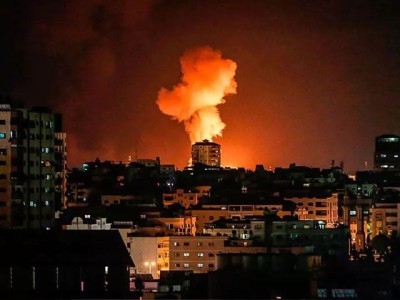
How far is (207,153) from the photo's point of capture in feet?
153

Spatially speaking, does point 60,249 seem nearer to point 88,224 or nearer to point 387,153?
point 88,224

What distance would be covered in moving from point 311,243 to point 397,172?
23.5 metres

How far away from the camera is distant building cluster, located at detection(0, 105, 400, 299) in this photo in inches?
554

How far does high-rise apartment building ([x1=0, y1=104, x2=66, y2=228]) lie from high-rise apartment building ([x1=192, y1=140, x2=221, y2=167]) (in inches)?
942

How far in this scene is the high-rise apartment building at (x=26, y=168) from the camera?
67.1 ft

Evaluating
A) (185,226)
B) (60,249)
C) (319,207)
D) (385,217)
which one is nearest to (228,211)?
(185,226)

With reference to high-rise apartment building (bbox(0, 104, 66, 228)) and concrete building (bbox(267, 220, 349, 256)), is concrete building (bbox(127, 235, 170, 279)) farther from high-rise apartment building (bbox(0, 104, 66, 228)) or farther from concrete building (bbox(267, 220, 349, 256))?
high-rise apartment building (bbox(0, 104, 66, 228))

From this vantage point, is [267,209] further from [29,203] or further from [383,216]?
[29,203]

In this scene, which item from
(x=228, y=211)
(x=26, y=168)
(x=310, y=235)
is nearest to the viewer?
(x=26, y=168)

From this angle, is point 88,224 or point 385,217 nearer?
point 88,224

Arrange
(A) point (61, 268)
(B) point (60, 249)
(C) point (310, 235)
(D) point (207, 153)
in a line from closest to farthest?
(A) point (61, 268) → (B) point (60, 249) → (C) point (310, 235) → (D) point (207, 153)

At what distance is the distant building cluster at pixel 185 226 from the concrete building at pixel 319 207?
0.04m

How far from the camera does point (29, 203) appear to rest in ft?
68.1

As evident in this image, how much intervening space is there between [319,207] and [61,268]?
1865 centimetres
